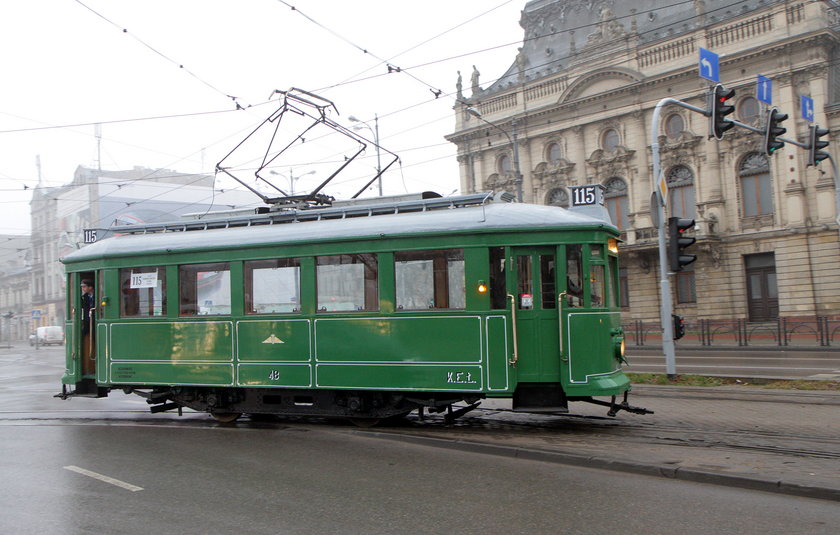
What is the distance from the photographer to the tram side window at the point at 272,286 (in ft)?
32.4

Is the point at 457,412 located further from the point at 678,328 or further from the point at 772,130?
the point at 772,130

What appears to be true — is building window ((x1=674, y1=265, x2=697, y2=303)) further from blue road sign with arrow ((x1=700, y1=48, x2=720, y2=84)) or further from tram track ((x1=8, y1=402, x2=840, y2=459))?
tram track ((x1=8, y1=402, x2=840, y2=459))

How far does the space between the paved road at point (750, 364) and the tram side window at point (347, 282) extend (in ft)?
29.6

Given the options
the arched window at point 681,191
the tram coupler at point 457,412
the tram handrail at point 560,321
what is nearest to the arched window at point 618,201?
the arched window at point 681,191

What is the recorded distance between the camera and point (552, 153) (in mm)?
42094

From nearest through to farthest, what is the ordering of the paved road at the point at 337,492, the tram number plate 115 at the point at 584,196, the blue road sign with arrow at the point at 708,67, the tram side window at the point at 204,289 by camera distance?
the paved road at the point at 337,492, the tram number plate 115 at the point at 584,196, the tram side window at the point at 204,289, the blue road sign with arrow at the point at 708,67

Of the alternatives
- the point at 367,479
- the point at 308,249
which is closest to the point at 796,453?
the point at 367,479

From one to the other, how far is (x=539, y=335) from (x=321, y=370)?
3.06 meters

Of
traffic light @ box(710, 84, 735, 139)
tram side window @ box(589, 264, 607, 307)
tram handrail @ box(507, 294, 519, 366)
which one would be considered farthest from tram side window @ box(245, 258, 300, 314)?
traffic light @ box(710, 84, 735, 139)

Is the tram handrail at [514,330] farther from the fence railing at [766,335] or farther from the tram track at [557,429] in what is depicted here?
the fence railing at [766,335]

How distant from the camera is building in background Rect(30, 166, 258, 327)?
5756cm

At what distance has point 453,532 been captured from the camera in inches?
203

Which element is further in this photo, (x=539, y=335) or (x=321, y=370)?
(x=321, y=370)

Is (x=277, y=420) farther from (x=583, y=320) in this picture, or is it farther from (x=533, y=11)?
(x=533, y=11)
